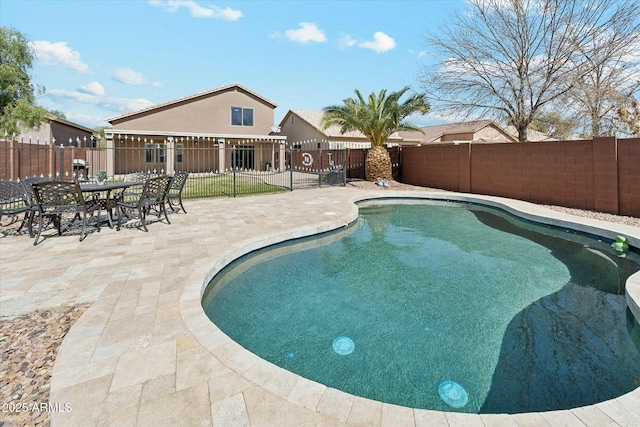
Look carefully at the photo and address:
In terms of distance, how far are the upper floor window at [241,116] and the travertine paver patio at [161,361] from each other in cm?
2053

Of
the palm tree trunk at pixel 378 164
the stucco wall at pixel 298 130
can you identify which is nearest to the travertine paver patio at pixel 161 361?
the palm tree trunk at pixel 378 164

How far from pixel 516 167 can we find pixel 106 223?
44.4ft

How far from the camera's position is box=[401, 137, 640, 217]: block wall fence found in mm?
8930

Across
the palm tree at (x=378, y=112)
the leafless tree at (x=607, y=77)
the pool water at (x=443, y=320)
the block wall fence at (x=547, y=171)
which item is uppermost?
the leafless tree at (x=607, y=77)

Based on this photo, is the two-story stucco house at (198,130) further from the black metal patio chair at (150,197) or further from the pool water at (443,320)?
the pool water at (443,320)

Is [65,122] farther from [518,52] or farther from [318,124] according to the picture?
[518,52]

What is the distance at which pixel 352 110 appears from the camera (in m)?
15.3

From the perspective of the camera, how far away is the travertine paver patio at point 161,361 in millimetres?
1863

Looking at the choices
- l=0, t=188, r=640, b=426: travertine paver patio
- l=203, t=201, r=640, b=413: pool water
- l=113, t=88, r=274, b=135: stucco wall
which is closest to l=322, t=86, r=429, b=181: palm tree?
l=203, t=201, r=640, b=413: pool water

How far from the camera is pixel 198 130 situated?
22.9 metres

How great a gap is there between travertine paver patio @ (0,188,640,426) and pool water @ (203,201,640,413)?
475 millimetres

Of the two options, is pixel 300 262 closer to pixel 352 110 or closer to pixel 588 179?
pixel 588 179

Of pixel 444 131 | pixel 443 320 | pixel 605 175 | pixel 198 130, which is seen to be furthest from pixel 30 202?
pixel 444 131

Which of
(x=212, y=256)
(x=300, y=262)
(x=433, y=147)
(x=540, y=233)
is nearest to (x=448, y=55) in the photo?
(x=433, y=147)
